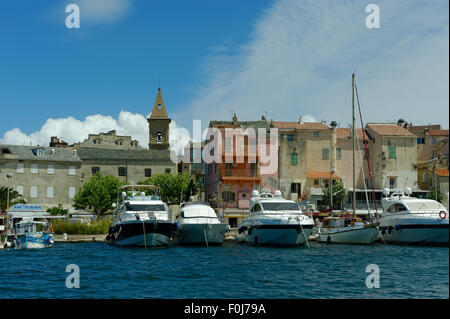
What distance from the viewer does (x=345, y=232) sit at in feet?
136

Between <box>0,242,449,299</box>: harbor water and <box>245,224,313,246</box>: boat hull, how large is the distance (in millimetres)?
4645

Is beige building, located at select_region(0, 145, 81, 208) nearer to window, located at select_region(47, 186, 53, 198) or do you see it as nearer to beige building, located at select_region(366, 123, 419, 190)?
window, located at select_region(47, 186, 53, 198)

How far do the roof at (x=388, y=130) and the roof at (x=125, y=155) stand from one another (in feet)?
100

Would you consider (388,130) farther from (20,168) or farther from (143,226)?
(20,168)

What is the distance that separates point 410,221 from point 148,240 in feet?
62.8

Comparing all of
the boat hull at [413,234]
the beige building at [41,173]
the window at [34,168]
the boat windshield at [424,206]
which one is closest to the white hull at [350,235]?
the boat hull at [413,234]

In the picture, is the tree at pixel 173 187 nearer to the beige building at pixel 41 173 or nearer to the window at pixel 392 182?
the beige building at pixel 41 173

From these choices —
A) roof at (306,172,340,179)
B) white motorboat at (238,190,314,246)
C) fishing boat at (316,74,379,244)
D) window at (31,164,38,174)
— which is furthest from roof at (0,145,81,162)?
fishing boat at (316,74,379,244)

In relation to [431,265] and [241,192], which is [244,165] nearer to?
[241,192]

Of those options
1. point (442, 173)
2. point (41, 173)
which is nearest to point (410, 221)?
point (442, 173)

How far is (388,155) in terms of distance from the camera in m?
67.2

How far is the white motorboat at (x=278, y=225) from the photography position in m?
38.5

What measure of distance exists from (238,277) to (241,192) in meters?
41.2

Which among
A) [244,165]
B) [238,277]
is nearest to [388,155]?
[244,165]
